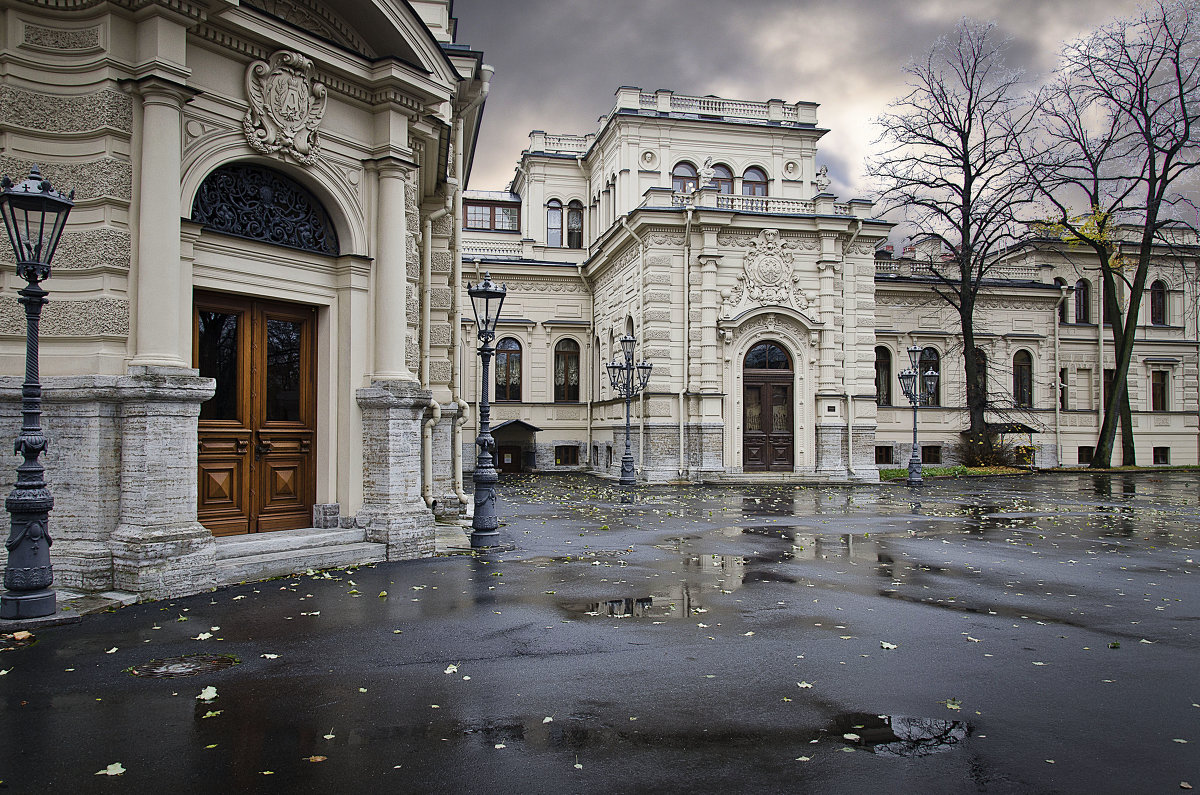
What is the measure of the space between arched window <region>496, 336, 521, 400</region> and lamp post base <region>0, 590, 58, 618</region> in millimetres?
31927

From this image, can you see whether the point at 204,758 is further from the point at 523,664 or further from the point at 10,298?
the point at 10,298

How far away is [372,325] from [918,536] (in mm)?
9902

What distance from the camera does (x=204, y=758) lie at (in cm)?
460

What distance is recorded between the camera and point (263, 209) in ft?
35.1

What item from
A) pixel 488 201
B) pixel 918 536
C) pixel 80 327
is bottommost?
pixel 918 536

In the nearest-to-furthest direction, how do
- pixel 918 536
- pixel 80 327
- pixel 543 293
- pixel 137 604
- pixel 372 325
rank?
pixel 137 604
pixel 80 327
pixel 372 325
pixel 918 536
pixel 543 293

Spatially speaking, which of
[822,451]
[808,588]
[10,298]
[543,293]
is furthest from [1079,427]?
[10,298]

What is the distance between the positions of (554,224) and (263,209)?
105 feet

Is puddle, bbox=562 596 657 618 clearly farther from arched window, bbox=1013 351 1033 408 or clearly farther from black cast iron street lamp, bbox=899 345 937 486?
arched window, bbox=1013 351 1033 408

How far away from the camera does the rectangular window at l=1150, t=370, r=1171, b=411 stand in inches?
1692

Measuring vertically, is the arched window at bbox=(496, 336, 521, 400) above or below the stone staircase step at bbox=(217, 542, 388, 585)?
above

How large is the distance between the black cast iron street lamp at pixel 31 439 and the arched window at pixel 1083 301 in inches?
1822

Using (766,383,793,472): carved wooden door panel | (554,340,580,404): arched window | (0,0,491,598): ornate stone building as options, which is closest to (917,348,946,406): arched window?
→ (766,383,793,472): carved wooden door panel

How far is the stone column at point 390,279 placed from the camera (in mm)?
11742
